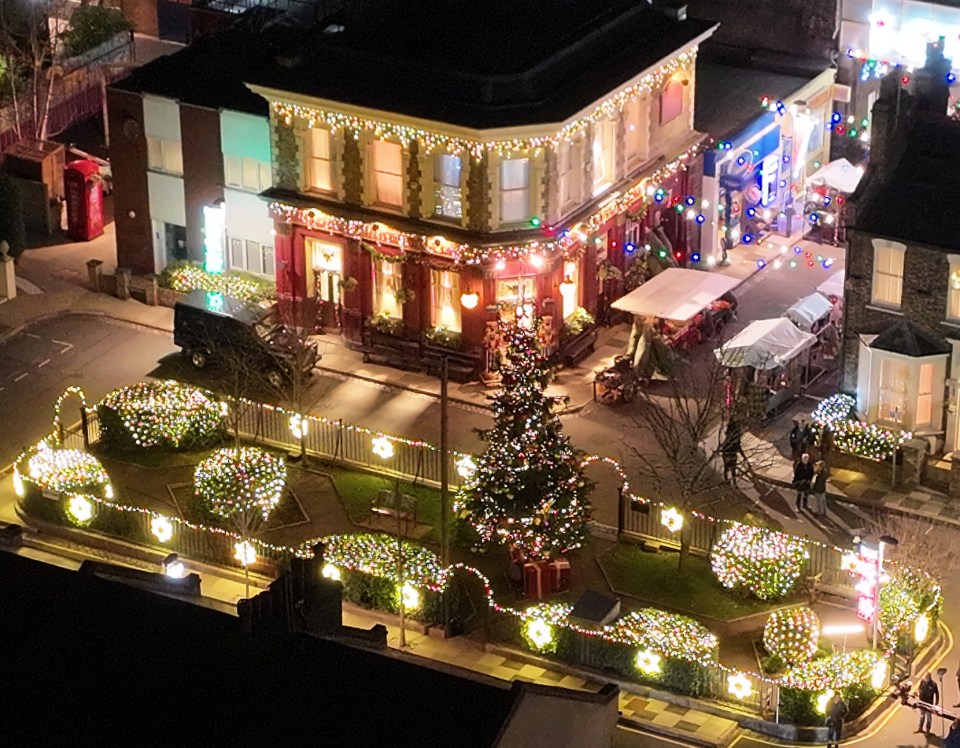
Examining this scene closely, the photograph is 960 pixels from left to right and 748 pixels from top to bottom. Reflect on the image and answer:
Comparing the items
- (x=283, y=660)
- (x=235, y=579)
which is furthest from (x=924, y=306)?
(x=283, y=660)

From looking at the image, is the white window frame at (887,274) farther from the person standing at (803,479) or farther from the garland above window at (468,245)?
the garland above window at (468,245)

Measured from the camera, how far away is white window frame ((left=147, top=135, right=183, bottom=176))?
69.6 m

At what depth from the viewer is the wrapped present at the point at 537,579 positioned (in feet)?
177

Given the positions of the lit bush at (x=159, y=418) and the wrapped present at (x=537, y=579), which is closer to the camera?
the wrapped present at (x=537, y=579)

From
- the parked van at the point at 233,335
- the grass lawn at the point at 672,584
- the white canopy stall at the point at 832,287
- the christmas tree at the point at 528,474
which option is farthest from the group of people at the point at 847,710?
the white canopy stall at the point at 832,287

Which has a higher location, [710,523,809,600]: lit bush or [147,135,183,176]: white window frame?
[147,135,183,176]: white window frame

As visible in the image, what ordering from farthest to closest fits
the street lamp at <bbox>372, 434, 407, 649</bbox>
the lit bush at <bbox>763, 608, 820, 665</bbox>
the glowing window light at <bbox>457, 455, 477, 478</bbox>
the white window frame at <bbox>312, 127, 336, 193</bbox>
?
1. the white window frame at <bbox>312, 127, 336, 193</bbox>
2. the glowing window light at <bbox>457, 455, 477, 478</bbox>
3. the street lamp at <bbox>372, 434, 407, 649</bbox>
4. the lit bush at <bbox>763, 608, 820, 665</bbox>

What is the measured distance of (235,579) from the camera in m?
55.3

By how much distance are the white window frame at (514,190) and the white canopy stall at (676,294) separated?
401 cm

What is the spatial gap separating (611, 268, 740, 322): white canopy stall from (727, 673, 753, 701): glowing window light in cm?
1739

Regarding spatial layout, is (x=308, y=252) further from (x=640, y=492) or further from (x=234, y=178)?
(x=640, y=492)

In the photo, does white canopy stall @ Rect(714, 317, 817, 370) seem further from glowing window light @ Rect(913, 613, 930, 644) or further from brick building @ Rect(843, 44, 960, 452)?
glowing window light @ Rect(913, 613, 930, 644)

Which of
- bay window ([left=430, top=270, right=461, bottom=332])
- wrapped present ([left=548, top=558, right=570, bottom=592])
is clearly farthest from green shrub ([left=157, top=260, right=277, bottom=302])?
wrapped present ([left=548, top=558, right=570, bottom=592])

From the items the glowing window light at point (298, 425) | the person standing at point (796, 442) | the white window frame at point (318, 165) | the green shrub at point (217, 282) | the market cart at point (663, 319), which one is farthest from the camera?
the green shrub at point (217, 282)
